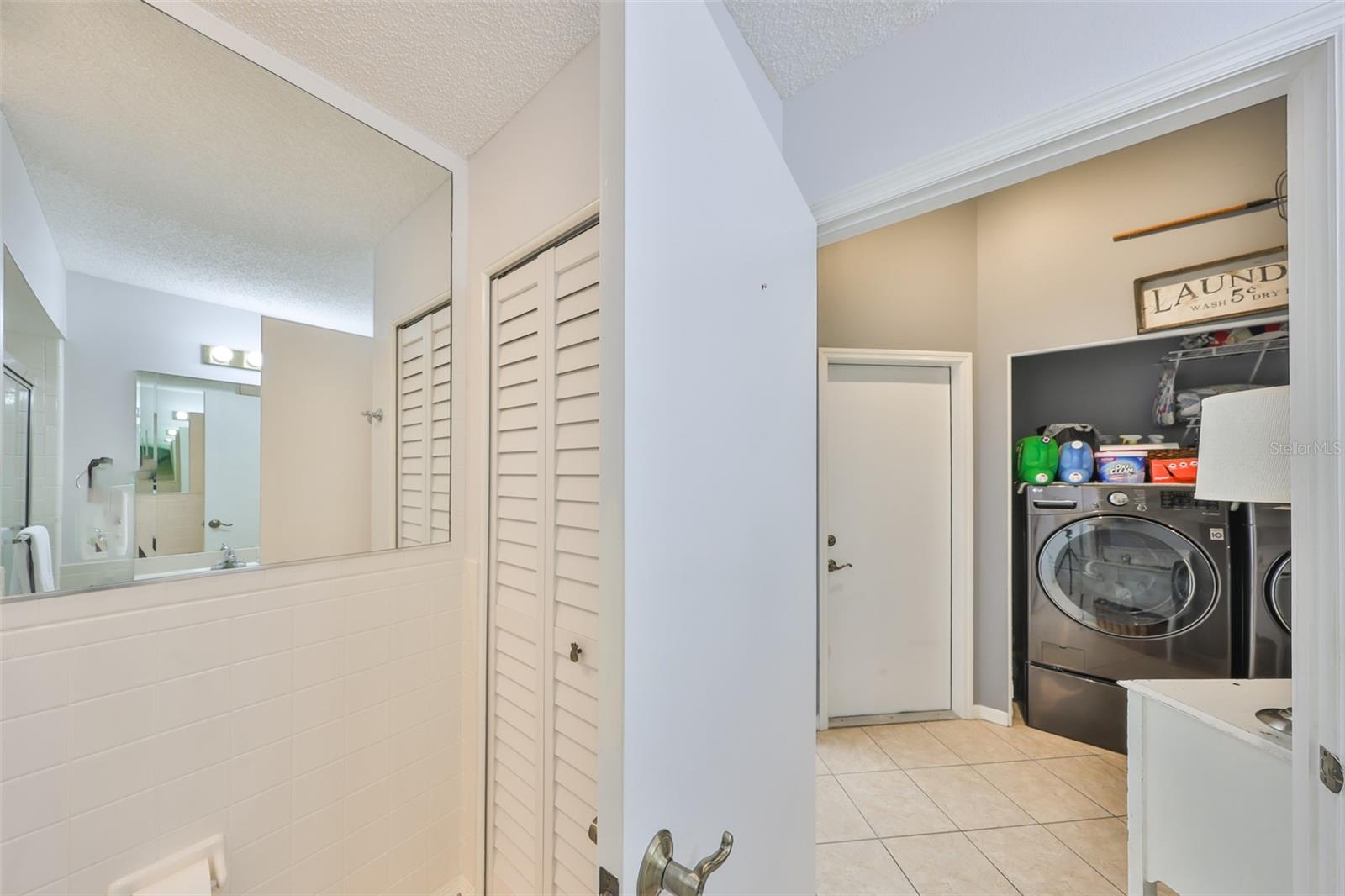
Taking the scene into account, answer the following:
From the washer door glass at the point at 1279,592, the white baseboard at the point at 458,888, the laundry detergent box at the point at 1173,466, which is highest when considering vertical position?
the laundry detergent box at the point at 1173,466

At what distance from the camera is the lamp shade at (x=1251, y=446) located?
3.34ft

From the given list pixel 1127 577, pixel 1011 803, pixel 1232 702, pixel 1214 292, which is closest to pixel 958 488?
pixel 1127 577

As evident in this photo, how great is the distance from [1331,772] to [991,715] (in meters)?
2.14

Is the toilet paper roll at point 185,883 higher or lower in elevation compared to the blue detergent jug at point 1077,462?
lower

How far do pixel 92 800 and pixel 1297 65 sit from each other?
7.94 ft

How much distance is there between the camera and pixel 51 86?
94 cm

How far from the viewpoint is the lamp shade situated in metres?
1.02

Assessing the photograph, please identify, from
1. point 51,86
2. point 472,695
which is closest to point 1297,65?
point 51,86

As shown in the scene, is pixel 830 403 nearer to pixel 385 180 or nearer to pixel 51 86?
pixel 385 180

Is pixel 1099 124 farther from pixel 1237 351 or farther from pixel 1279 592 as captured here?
pixel 1279 592

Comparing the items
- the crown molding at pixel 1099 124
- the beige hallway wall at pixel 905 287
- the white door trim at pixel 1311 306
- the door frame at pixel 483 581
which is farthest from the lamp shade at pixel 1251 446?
the door frame at pixel 483 581

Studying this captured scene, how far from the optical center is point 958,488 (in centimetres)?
268

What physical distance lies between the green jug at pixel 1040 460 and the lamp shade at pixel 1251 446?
1449 mm

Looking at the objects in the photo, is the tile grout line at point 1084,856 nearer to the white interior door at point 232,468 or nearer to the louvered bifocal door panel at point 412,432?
the louvered bifocal door panel at point 412,432
